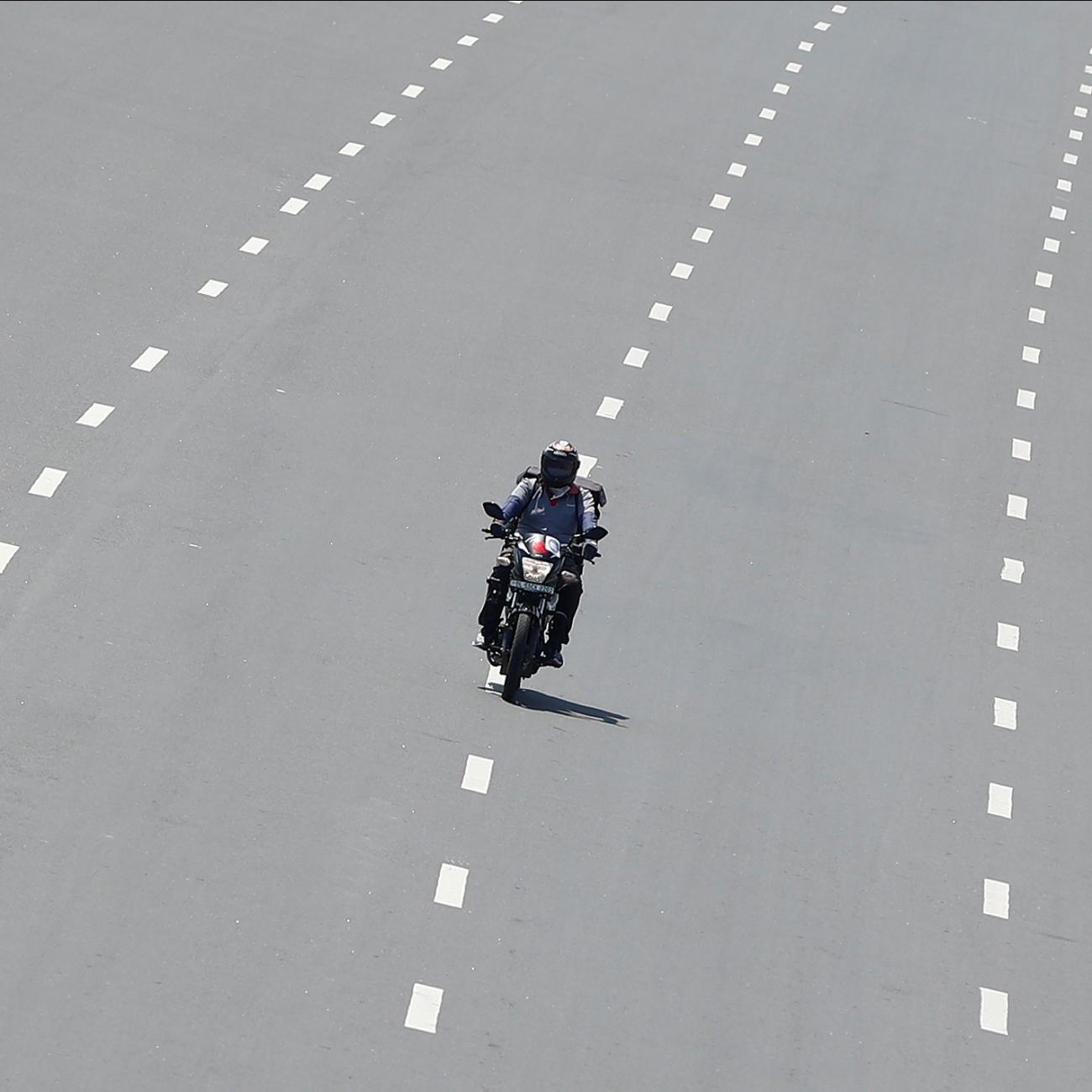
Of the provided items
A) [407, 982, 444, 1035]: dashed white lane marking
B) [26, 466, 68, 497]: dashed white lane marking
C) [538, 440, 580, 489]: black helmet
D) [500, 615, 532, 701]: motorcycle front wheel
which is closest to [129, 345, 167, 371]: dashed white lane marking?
[26, 466, 68, 497]: dashed white lane marking

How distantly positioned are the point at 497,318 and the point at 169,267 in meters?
3.52

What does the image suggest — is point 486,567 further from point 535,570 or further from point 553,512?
point 535,570

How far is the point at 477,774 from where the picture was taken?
14.4m

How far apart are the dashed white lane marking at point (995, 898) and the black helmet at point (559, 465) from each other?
→ 407 centimetres

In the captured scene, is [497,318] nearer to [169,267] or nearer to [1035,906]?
[169,267]

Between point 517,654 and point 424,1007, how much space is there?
4345 millimetres

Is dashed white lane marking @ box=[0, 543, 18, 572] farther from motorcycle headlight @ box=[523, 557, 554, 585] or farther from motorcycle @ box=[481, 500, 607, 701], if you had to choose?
motorcycle headlight @ box=[523, 557, 554, 585]

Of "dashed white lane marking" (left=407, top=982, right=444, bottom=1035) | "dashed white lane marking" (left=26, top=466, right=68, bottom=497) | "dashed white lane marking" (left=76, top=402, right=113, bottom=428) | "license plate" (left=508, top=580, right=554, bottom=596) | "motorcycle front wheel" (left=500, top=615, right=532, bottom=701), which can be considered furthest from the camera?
"dashed white lane marking" (left=76, top=402, right=113, bottom=428)

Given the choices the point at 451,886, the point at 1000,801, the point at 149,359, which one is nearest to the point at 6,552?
the point at 149,359

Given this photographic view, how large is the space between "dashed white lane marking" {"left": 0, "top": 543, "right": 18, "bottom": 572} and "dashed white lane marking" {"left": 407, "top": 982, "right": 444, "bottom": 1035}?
577 centimetres

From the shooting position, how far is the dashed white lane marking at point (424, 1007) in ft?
37.3

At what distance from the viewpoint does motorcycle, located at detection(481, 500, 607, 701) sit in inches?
613

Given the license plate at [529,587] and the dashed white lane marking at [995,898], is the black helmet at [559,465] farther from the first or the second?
the dashed white lane marking at [995,898]

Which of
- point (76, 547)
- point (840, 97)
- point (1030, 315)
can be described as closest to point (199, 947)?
point (76, 547)
